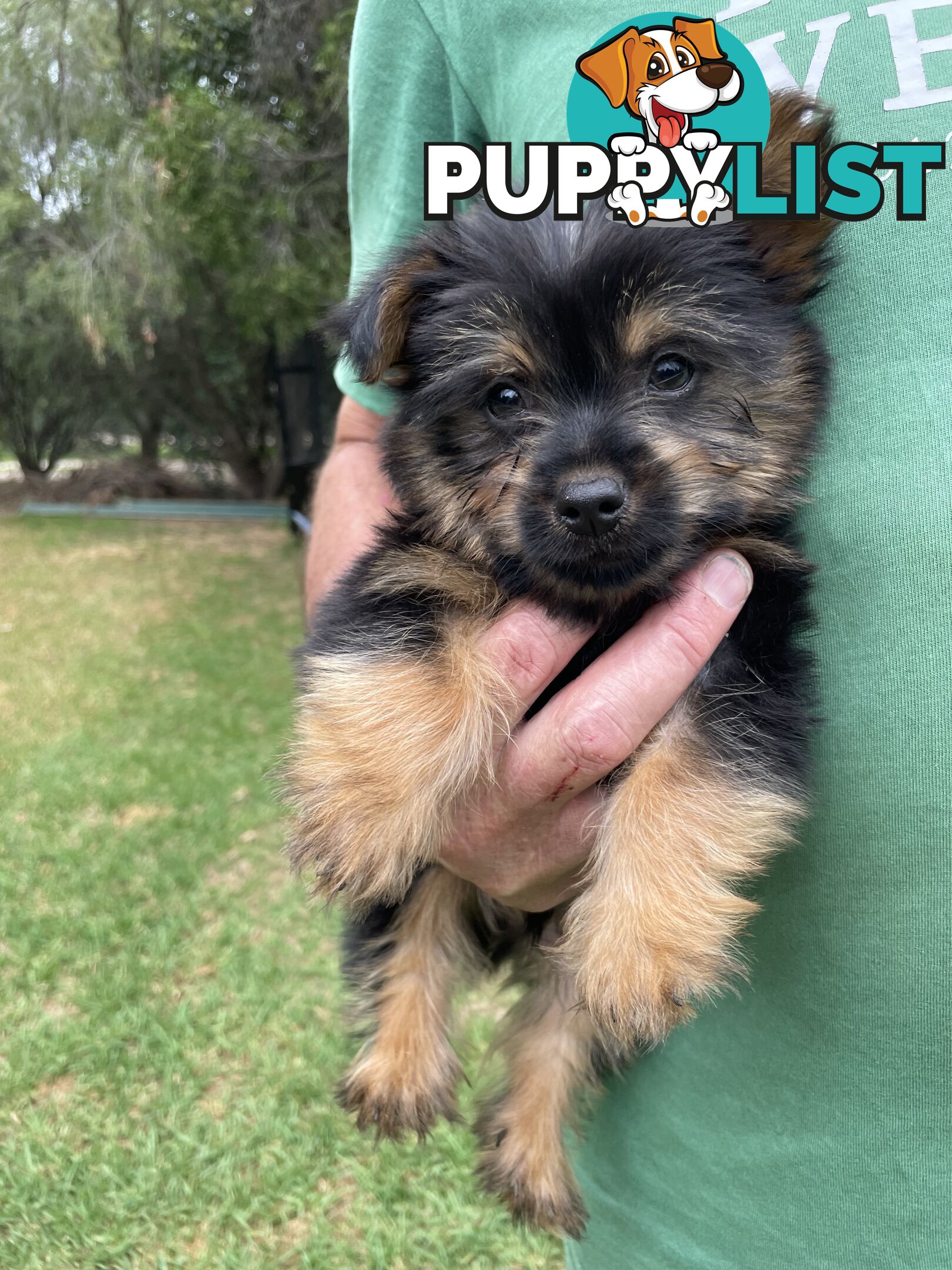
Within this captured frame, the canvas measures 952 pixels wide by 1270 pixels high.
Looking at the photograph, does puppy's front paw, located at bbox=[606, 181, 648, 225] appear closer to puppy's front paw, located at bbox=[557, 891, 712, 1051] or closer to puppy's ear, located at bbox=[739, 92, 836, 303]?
puppy's ear, located at bbox=[739, 92, 836, 303]

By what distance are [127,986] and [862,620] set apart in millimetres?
4416

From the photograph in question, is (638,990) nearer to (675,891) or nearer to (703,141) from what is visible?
(675,891)

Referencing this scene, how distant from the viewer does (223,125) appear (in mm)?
8609

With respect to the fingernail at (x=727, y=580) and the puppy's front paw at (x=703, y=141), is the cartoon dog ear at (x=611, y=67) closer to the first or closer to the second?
the puppy's front paw at (x=703, y=141)

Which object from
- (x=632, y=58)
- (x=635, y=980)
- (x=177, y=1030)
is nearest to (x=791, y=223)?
(x=632, y=58)

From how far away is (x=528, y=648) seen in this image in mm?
1656

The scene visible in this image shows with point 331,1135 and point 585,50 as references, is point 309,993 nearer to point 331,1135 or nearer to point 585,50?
point 331,1135

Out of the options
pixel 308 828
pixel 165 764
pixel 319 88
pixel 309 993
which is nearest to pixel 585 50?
pixel 308 828

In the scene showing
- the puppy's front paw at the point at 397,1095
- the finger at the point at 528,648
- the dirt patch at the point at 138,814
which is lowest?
the dirt patch at the point at 138,814

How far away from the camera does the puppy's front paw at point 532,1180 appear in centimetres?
201

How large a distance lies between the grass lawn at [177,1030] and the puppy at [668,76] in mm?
1362

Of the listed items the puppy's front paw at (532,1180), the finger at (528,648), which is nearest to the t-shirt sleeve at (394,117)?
the finger at (528,648)

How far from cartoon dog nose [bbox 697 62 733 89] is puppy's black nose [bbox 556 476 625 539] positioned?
718mm

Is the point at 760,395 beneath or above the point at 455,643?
above
